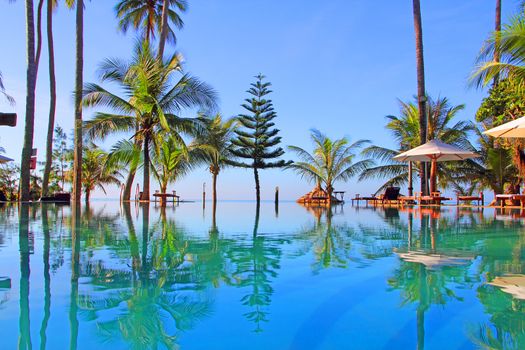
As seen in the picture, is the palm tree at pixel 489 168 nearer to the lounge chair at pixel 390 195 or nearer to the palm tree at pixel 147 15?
the lounge chair at pixel 390 195

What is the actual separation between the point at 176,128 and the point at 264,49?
24.5 ft

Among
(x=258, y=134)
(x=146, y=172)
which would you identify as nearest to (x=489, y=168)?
(x=258, y=134)

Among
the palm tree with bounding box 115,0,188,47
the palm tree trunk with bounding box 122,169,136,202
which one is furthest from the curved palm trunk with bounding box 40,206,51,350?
the palm tree with bounding box 115,0,188,47

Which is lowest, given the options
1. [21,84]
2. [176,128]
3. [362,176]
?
[362,176]

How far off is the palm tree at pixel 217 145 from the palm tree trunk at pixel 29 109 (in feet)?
20.9

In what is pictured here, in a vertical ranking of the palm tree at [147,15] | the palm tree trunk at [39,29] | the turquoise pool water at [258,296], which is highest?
the palm tree at [147,15]

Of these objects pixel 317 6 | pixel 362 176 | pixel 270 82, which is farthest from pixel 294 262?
pixel 270 82

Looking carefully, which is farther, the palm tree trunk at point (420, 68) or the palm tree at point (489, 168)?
the palm tree at point (489, 168)

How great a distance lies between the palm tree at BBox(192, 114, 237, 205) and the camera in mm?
18328

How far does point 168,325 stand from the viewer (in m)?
1.91

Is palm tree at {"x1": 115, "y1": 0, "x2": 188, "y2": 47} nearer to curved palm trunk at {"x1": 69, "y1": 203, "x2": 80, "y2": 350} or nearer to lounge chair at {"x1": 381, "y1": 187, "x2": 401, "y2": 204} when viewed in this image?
lounge chair at {"x1": 381, "y1": 187, "x2": 401, "y2": 204}

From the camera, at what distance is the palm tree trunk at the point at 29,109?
13.9m

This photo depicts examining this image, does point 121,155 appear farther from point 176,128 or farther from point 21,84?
point 21,84

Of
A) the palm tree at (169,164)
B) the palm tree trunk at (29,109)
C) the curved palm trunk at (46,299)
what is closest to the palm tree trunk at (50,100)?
the palm tree trunk at (29,109)
